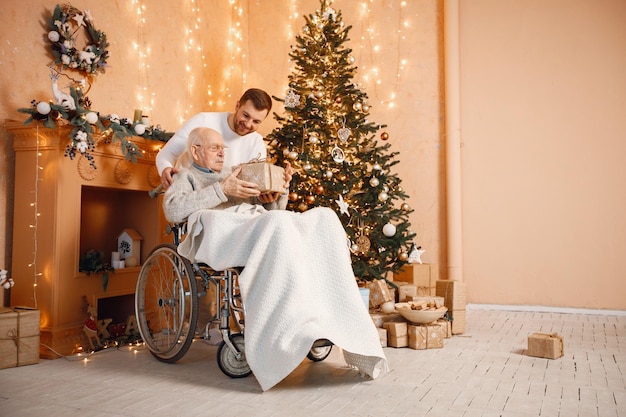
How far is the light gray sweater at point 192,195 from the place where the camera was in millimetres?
2400

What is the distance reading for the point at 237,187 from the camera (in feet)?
7.92

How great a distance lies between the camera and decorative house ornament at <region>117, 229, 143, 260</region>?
3484 mm

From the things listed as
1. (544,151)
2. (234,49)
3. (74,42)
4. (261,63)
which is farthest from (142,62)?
(544,151)

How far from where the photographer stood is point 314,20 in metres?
3.82

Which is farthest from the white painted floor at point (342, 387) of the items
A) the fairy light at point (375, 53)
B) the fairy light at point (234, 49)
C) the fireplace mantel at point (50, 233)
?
the fairy light at point (234, 49)

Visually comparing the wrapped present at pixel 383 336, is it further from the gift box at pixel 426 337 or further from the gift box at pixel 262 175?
the gift box at pixel 262 175

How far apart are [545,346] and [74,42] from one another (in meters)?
3.23

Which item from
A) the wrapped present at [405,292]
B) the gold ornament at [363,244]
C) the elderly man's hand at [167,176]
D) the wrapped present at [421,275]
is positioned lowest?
the wrapped present at [405,292]

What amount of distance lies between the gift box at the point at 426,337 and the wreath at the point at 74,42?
258 centimetres

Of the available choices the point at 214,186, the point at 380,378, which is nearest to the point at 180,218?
the point at 214,186

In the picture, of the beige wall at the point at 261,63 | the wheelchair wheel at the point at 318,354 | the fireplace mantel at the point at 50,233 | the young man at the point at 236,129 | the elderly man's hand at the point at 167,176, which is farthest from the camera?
the beige wall at the point at 261,63

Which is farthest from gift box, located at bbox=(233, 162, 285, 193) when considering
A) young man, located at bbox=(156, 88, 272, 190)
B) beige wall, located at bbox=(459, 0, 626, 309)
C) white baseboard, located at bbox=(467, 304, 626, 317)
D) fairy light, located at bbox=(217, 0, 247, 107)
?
fairy light, located at bbox=(217, 0, 247, 107)

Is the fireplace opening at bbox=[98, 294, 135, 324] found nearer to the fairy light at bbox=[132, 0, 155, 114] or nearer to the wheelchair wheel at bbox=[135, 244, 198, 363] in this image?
the wheelchair wheel at bbox=[135, 244, 198, 363]

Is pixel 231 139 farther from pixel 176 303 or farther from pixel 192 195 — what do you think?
pixel 176 303
